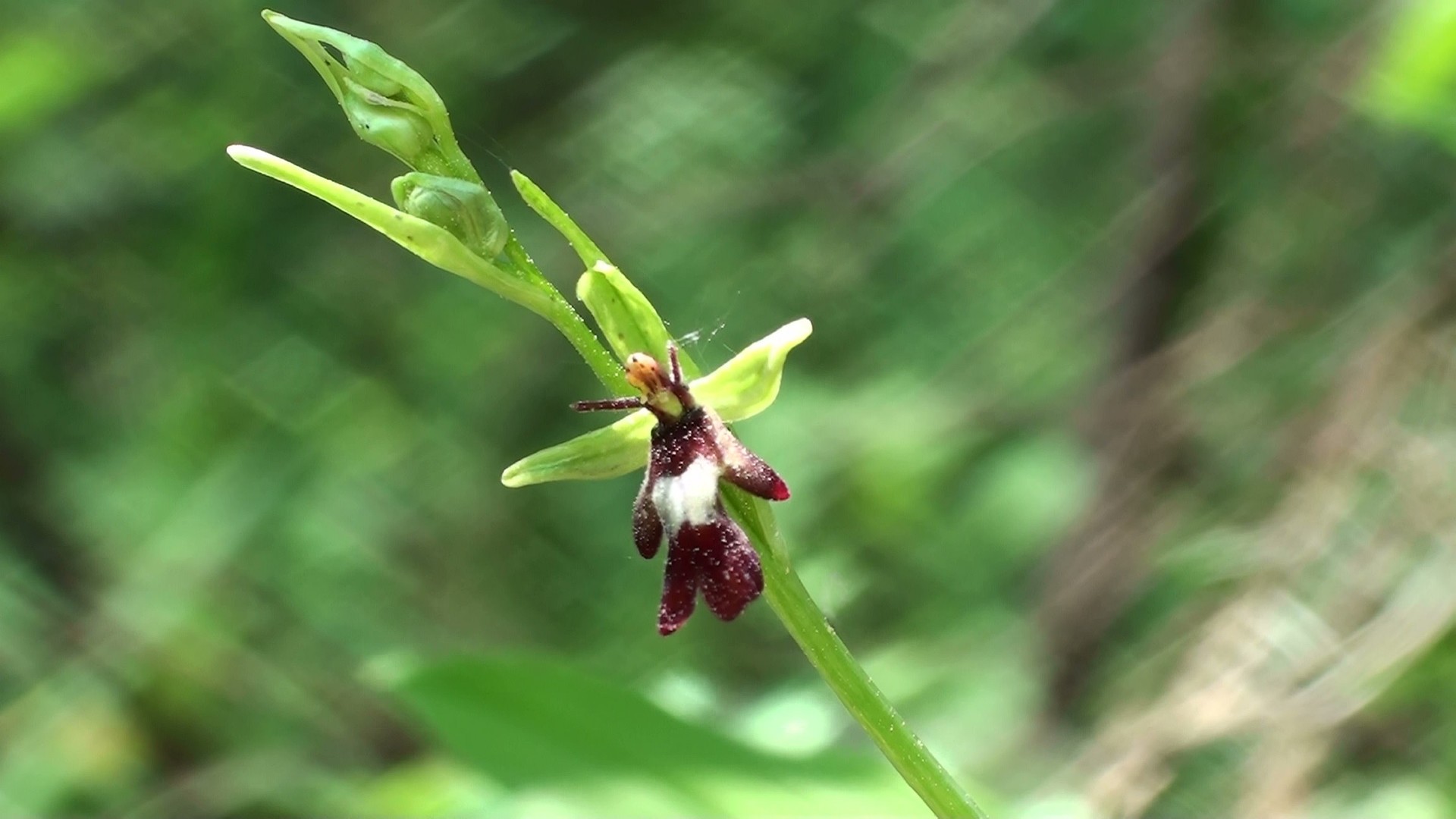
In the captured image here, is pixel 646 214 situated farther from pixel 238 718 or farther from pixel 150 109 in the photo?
pixel 238 718

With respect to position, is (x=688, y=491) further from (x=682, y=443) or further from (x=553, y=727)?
(x=553, y=727)

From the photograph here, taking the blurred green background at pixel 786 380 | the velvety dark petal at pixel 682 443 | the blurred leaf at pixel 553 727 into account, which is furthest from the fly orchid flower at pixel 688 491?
the blurred green background at pixel 786 380

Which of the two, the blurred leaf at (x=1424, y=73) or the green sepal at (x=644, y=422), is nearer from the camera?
the green sepal at (x=644, y=422)

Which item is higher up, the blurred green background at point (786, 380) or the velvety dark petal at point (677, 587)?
the blurred green background at point (786, 380)

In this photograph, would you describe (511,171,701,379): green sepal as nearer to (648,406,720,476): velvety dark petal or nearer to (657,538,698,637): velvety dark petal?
(648,406,720,476): velvety dark petal

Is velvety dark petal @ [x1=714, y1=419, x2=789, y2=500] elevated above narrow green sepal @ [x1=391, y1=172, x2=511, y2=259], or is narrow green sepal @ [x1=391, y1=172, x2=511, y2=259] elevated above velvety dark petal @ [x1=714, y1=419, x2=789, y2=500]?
narrow green sepal @ [x1=391, y1=172, x2=511, y2=259]

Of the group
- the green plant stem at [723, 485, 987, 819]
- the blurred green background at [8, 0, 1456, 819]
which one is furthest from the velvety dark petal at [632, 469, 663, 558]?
the blurred green background at [8, 0, 1456, 819]

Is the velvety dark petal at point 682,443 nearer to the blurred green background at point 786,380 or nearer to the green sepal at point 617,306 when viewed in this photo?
the green sepal at point 617,306
